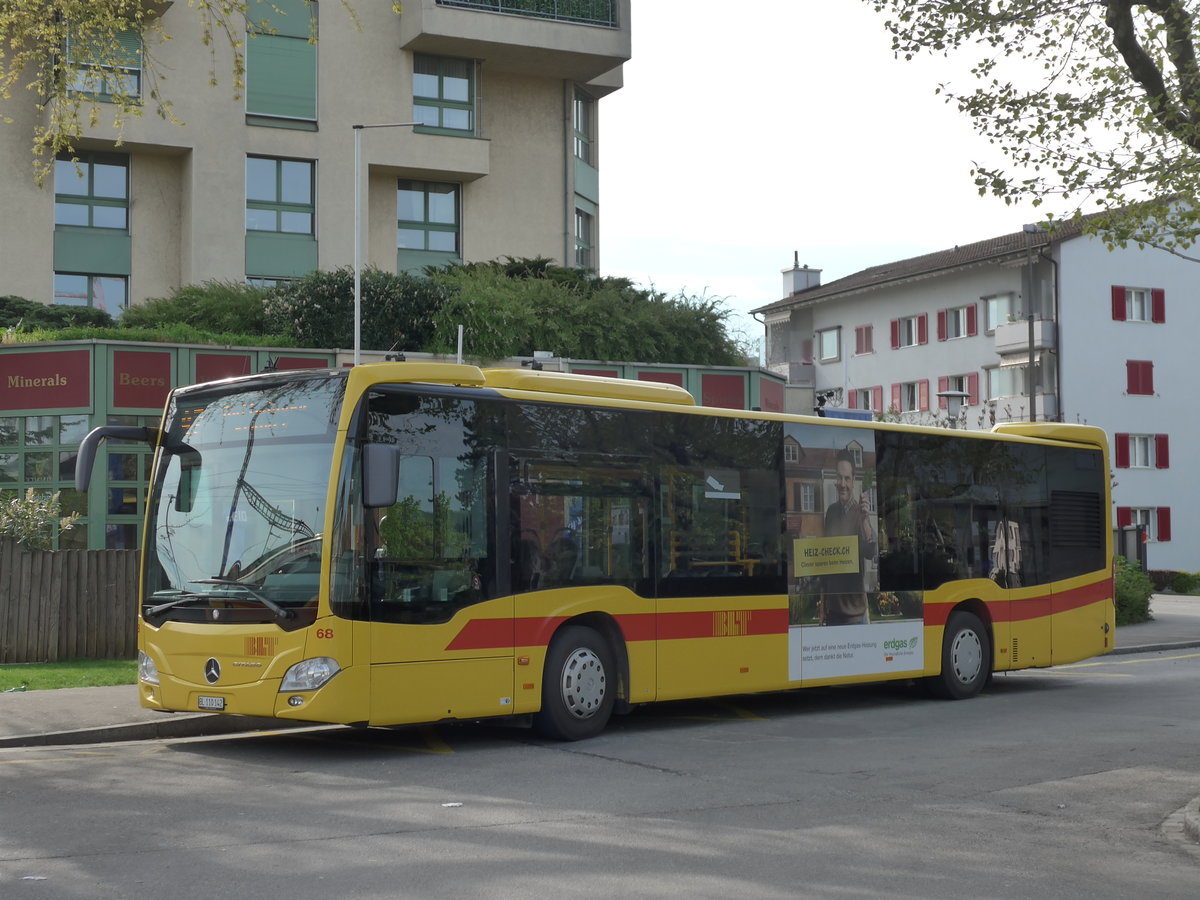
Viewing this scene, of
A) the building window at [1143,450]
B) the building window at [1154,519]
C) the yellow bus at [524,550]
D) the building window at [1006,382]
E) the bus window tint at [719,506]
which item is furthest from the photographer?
the building window at [1154,519]

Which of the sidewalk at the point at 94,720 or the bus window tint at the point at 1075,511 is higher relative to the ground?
the bus window tint at the point at 1075,511

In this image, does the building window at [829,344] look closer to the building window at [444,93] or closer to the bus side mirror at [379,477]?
the building window at [444,93]

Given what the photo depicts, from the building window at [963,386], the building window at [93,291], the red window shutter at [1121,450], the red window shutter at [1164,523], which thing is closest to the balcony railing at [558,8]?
the building window at [93,291]

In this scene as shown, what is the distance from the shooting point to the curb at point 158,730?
12.3 m

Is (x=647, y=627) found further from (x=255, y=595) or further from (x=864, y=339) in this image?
(x=864, y=339)

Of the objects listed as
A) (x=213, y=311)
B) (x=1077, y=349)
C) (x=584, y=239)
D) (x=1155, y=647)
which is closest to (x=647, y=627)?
(x=1155, y=647)

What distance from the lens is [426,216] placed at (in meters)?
40.3

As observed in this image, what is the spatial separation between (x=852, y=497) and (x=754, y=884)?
29.6 ft

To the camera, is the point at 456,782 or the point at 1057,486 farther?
the point at 1057,486

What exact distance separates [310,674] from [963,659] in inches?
337

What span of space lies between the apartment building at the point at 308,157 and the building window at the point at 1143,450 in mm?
26562

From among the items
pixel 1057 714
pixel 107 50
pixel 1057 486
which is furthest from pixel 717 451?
pixel 107 50

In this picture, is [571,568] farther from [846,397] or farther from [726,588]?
[846,397]

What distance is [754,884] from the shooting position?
23.4 ft
